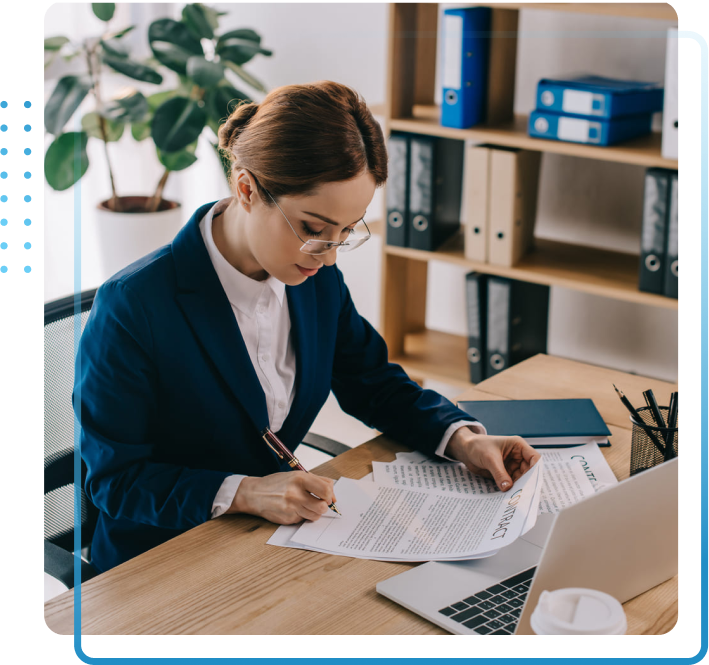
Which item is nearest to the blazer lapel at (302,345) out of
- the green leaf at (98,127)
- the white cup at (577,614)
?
the white cup at (577,614)

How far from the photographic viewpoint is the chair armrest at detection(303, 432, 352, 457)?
1528 mm

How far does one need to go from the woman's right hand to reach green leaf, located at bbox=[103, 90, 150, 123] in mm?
1938

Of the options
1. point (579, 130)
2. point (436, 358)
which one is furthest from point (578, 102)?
point (436, 358)

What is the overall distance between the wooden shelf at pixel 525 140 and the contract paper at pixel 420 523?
4.21ft

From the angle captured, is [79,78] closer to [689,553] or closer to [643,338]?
[643,338]

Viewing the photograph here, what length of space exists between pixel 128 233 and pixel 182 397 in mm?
1840

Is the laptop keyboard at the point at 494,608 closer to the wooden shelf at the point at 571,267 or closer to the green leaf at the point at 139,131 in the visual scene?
the wooden shelf at the point at 571,267

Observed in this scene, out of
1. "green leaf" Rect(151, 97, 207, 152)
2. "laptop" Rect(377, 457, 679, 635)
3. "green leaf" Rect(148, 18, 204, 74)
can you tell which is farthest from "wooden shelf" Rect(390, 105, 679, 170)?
"laptop" Rect(377, 457, 679, 635)

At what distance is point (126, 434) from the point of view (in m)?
1.18

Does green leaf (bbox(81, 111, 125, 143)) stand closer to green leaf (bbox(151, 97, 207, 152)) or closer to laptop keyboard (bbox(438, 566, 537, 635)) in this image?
green leaf (bbox(151, 97, 207, 152))

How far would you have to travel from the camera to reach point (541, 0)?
7.13 feet

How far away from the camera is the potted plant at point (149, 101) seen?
8.95 feet

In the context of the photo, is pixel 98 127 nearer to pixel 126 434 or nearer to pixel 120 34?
pixel 120 34

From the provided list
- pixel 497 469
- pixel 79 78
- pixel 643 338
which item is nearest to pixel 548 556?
pixel 497 469
